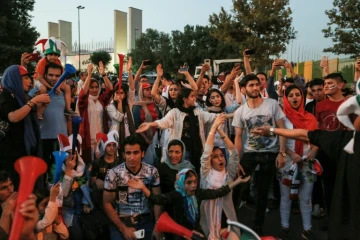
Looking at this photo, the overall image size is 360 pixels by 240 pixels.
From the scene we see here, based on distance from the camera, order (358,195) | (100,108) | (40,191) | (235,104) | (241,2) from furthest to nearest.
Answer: (241,2), (235,104), (100,108), (40,191), (358,195)

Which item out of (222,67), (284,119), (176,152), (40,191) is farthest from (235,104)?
(222,67)

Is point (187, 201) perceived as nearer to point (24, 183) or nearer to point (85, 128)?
point (24, 183)

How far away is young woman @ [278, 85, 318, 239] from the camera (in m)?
4.63

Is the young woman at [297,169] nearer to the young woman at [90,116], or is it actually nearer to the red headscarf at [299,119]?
the red headscarf at [299,119]

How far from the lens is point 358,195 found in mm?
2566

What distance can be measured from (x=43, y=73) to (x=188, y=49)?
140 ft

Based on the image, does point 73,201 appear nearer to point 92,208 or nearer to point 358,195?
point 92,208

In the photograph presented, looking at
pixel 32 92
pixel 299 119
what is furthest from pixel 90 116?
pixel 299 119

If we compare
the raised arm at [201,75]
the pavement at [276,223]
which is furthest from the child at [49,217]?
the raised arm at [201,75]

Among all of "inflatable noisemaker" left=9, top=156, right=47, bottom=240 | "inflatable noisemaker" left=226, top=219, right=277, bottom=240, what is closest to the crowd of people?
"inflatable noisemaker" left=9, top=156, right=47, bottom=240

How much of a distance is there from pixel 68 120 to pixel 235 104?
2.64 metres

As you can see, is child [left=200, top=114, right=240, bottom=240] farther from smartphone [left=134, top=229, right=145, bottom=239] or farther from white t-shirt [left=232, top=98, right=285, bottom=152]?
smartphone [left=134, top=229, right=145, bottom=239]

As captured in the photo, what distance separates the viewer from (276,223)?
211 inches

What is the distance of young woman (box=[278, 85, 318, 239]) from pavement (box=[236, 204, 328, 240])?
0.88 ft
